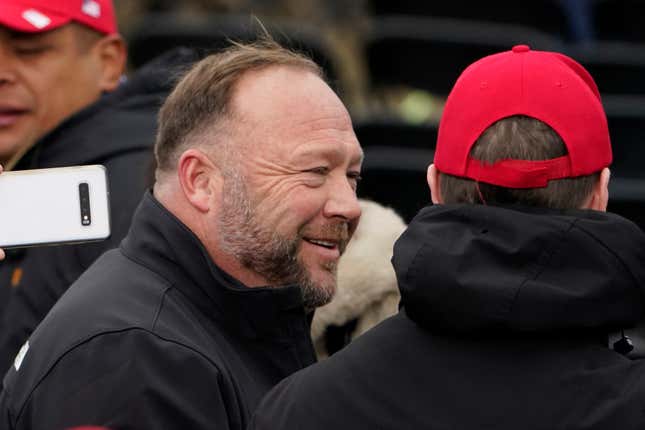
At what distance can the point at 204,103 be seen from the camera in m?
3.18

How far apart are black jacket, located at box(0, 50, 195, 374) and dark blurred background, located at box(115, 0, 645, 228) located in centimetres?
166

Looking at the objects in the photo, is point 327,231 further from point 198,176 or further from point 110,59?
point 110,59

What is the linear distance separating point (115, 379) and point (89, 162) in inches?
54.3

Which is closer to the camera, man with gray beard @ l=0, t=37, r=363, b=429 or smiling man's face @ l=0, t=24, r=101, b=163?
man with gray beard @ l=0, t=37, r=363, b=429

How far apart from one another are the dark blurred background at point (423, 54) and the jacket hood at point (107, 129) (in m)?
1.66

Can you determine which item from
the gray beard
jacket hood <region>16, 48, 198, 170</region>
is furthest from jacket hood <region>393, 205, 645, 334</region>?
jacket hood <region>16, 48, 198, 170</region>

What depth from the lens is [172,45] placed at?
6625 millimetres

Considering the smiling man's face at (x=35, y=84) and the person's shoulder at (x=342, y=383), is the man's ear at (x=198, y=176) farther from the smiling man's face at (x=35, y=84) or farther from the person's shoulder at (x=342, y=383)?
the smiling man's face at (x=35, y=84)

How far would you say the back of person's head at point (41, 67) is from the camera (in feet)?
13.1

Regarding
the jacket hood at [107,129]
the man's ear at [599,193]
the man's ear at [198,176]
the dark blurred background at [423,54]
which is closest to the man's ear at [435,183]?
the man's ear at [599,193]

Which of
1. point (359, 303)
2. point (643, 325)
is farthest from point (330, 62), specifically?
point (359, 303)

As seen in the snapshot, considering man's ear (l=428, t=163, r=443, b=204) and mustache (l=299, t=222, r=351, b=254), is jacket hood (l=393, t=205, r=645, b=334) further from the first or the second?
mustache (l=299, t=222, r=351, b=254)

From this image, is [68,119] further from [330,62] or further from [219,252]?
[330,62]

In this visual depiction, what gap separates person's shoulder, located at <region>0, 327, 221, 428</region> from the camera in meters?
2.65
